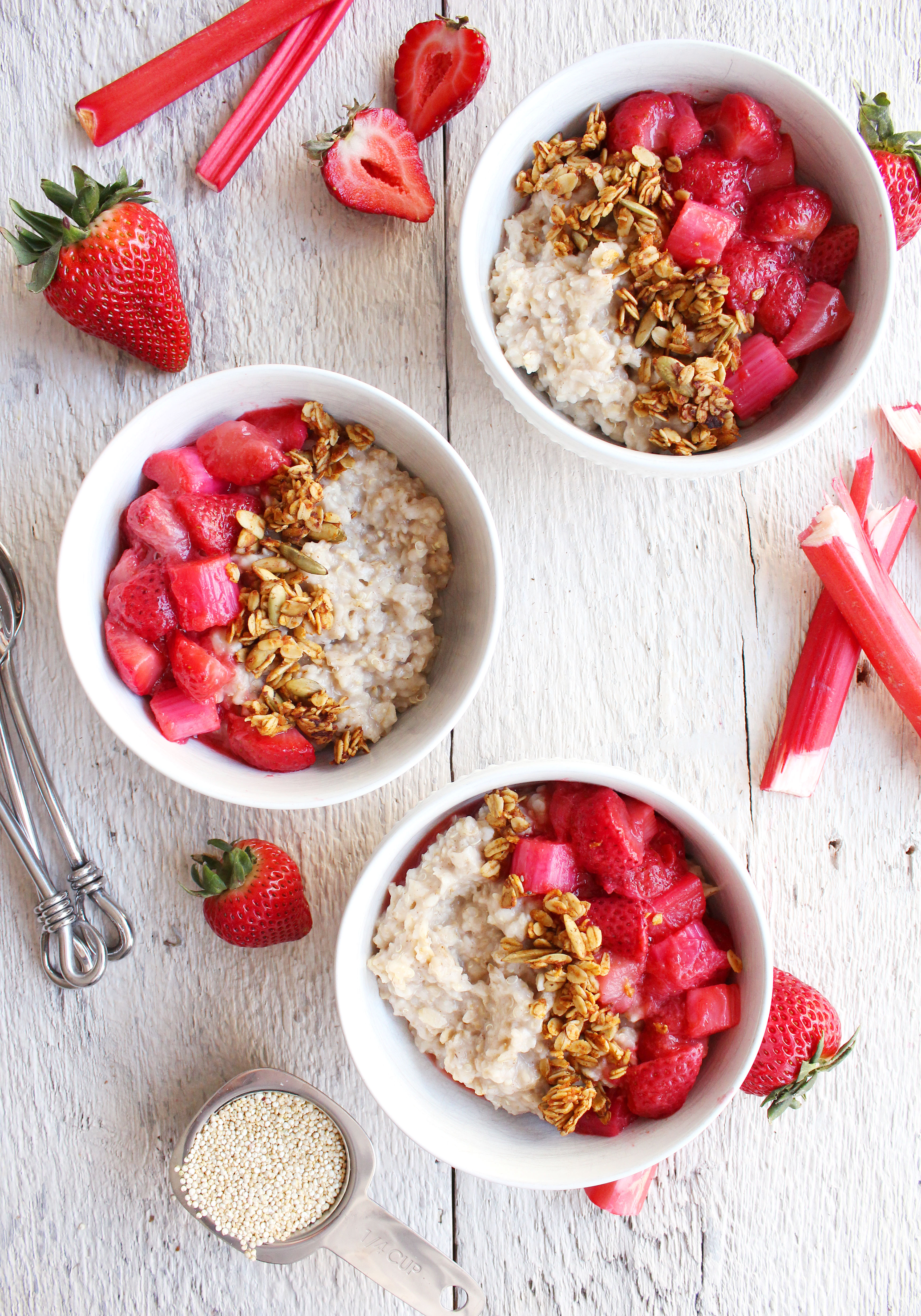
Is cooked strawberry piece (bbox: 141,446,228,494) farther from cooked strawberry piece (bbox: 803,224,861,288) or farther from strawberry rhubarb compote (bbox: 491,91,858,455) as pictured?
cooked strawberry piece (bbox: 803,224,861,288)

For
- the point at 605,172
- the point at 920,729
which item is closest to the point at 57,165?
the point at 605,172

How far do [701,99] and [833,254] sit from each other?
1.00 ft

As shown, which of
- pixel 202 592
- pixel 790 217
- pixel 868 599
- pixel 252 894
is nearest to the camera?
pixel 202 592

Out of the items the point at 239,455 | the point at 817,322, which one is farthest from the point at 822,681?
the point at 239,455

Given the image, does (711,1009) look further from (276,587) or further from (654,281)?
(654,281)

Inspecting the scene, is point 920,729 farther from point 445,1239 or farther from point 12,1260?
point 12,1260

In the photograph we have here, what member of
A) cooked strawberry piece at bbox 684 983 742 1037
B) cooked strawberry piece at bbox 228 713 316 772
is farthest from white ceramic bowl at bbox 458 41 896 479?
cooked strawberry piece at bbox 684 983 742 1037

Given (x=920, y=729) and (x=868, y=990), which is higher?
(x=920, y=729)

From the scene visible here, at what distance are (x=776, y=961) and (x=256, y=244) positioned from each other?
4.96ft

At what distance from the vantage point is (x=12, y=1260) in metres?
1.61

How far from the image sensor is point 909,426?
1.66 metres

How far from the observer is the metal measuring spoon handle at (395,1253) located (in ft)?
5.05

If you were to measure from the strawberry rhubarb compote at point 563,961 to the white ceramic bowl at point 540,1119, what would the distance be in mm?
26

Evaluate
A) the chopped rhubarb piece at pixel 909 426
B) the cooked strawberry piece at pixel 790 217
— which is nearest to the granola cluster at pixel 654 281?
the cooked strawberry piece at pixel 790 217
